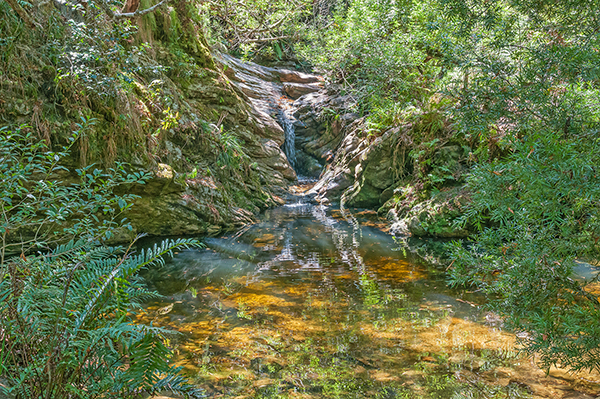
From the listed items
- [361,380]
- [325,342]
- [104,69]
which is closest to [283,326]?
[325,342]

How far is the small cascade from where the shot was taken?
15402 mm

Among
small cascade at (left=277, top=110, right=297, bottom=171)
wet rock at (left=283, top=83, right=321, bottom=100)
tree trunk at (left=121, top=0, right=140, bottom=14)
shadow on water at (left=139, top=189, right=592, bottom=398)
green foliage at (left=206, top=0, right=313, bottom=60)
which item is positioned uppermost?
green foliage at (left=206, top=0, right=313, bottom=60)

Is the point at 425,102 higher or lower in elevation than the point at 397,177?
higher

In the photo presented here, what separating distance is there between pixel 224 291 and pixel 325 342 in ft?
6.57

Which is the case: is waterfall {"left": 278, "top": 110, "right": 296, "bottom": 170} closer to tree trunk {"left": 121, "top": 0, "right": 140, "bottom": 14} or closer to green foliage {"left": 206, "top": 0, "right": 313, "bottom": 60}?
green foliage {"left": 206, "top": 0, "right": 313, "bottom": 60}

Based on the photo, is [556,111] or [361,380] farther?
[361,380]

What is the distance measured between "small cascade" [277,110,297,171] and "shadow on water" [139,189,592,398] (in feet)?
30.3

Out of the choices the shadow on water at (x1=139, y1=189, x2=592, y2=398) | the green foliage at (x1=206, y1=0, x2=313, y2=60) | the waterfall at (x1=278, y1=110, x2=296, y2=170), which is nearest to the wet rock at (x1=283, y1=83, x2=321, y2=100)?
the waterfall at (x1=278, y1=110, x2=296, y2=170)

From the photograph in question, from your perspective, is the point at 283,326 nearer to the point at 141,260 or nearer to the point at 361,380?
the point at 361,380

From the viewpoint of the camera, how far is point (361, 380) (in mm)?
2695

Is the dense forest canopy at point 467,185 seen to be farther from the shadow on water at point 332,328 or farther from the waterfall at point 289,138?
the waterfall at point 289,138

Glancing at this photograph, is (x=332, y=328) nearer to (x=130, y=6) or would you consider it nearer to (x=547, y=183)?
(x=547, y=183)

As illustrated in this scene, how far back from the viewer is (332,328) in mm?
3633

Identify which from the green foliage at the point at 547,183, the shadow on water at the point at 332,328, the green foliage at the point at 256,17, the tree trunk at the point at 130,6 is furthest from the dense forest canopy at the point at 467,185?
the green foliage at the point at 256,17
